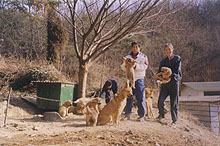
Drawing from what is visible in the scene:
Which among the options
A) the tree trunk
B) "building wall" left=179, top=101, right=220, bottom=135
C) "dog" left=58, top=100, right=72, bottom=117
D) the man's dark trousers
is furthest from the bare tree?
"building wall" left=179, top=101, right=220, bottom=135

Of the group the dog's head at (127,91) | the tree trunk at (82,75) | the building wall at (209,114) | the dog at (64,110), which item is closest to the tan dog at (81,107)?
the dog at (64,110)

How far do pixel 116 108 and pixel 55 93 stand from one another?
10.6ft

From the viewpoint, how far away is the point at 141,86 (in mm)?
4844

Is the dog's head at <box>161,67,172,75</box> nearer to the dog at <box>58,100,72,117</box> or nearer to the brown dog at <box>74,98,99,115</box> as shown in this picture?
the brown dog at <box>74,98,99,115</box>

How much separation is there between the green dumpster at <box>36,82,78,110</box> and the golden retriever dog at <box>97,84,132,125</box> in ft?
8.56

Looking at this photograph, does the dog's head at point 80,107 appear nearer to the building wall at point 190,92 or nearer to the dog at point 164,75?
the dog at point 164,75

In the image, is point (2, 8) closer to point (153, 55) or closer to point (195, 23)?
point (153, 55)

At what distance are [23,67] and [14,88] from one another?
132 centimetres

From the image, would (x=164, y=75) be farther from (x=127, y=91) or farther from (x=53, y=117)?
(x=53, y=117)

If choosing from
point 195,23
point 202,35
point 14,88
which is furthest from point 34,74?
point 195,23

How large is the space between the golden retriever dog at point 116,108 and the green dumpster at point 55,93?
2.61 m

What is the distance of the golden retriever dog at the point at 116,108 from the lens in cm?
435

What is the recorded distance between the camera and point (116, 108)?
4363 mm

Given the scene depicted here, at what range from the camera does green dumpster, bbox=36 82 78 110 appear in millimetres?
6738
